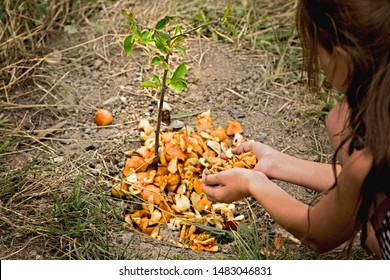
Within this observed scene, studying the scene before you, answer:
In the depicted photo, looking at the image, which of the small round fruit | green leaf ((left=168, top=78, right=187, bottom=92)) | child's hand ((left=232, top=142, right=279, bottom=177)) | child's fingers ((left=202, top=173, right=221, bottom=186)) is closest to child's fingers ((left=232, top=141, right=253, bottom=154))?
child's hand ((left=232, top=142, right=279, bottom=177))

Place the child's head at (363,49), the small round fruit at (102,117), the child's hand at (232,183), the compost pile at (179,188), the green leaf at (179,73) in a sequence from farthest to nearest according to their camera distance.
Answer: the small round fruit at (102,117) → the compost pile at (179,188) → the green leaf at (179,73) → the child's hand at (232,183) → the child's head at (363,49)

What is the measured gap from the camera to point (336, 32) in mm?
1545

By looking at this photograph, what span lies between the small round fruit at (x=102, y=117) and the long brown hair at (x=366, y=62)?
40.8 inches

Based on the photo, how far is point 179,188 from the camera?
2.23m

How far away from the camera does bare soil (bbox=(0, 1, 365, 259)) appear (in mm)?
2094

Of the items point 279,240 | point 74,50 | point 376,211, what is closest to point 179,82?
point 279,240

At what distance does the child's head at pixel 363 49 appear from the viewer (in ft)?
4.91

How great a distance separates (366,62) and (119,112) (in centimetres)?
121

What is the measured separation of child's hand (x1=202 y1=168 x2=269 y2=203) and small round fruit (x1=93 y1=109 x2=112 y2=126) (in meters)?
0.59

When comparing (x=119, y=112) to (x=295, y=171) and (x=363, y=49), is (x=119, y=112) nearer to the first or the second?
(x=295, y=171)

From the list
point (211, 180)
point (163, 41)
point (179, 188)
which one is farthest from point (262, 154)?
point (163, 41)

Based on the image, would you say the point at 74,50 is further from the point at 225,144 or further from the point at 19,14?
the point at 225,144

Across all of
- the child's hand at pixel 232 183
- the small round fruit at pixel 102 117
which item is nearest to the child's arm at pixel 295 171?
the child's hand at pixel 232 183

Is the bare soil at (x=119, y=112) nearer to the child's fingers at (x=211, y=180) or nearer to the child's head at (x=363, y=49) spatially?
the child's fingers at (x=211, y=180)
